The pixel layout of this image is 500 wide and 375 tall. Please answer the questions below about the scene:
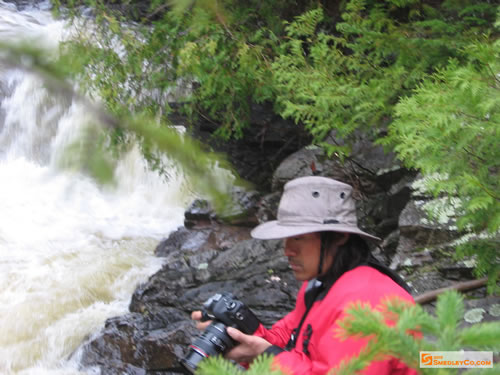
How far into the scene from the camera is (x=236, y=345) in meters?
2.36

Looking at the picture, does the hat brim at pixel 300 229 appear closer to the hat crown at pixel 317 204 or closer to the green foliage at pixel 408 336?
the hat crown at pixel 317 204

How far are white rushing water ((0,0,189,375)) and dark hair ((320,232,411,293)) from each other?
128 cm

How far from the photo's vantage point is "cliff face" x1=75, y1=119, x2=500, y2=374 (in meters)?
4.84

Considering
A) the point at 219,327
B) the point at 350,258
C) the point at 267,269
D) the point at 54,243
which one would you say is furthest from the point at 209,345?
the point at 54,243

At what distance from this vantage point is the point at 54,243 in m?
8.67

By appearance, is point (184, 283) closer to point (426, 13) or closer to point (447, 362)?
point (426, 13)

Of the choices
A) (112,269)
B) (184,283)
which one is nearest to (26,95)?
(112,269)

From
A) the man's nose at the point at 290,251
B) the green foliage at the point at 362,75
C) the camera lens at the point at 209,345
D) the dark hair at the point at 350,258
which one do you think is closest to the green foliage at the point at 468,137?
the green foliage at the point at 362,75

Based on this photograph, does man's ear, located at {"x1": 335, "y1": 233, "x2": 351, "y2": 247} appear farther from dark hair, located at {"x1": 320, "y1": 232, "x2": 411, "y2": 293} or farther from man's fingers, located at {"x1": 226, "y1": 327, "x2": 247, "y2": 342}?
man's fingers, located at {"x1": 226, "y1": 327, "x2": 247, "y2": 342}

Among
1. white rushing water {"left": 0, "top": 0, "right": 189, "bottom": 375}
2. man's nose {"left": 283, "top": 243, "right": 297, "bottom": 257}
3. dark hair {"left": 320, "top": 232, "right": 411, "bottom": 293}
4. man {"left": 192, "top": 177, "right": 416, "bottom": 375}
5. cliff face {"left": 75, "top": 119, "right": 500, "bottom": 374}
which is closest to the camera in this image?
man {"left": 192, "top": 177, "right": 416, "bottom": 375}

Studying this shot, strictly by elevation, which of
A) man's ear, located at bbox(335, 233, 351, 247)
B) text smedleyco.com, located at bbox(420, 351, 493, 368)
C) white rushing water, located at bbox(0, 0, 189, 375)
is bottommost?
white rushing water, located at bbox(0, 0, 189, 375)

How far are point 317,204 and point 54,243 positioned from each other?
7501mm

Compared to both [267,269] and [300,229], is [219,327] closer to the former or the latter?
[300,229]

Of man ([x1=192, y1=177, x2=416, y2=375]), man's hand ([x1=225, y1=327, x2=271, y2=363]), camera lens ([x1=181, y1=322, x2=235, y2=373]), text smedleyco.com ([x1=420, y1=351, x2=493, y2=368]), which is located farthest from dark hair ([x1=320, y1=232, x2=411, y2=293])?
text smedleyco.com ([x1=420, y1=351, x2=493, y2=368])
